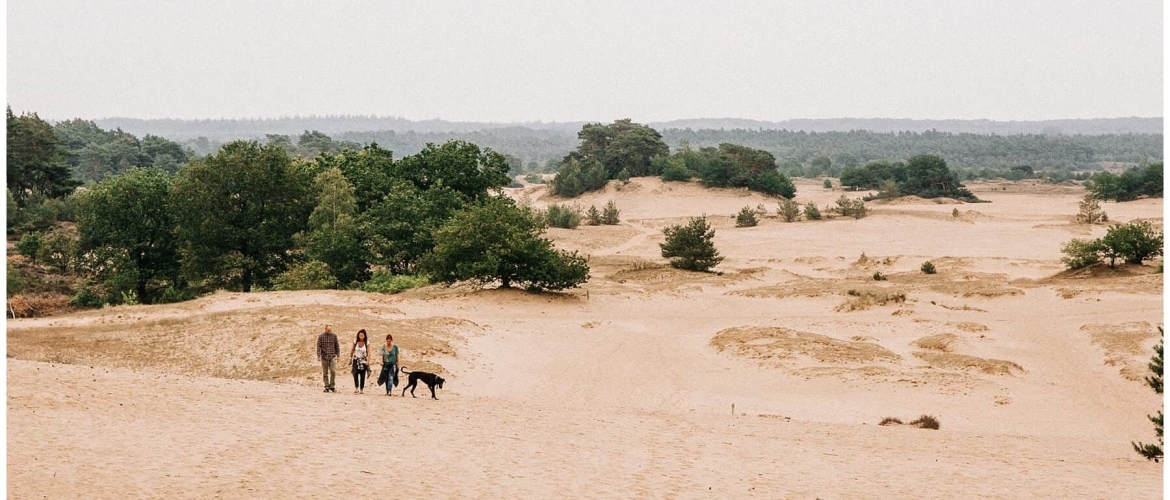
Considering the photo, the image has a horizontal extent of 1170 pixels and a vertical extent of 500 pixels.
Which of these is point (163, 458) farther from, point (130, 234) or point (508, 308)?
point (130, 234)

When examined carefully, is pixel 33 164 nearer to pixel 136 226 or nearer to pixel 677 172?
pixel 136 226

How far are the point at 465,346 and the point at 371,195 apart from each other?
2218 centimetres

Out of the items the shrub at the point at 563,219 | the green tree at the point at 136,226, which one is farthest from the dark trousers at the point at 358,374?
the shrub at the point at 563,219

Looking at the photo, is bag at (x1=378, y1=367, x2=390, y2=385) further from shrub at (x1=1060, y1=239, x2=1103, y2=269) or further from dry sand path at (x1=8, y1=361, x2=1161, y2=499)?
shrub at (x1=1060, y1=239, x2=1103, y2=269)

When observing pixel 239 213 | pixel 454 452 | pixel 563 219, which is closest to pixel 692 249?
pixel 239 213

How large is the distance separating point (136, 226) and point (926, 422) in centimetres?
3303

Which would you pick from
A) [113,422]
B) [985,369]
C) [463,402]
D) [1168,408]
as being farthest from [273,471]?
[985,369]

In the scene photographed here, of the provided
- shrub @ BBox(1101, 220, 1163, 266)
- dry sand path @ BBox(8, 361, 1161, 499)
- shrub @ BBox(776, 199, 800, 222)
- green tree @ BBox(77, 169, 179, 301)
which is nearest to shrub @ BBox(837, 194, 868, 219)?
shrub @ BBox(776, 199, 800, 222)

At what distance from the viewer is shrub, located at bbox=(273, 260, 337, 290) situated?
122ft

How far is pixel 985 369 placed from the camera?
78.0 ft

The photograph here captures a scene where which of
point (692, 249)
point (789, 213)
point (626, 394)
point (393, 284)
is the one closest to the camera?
point (626, 394)

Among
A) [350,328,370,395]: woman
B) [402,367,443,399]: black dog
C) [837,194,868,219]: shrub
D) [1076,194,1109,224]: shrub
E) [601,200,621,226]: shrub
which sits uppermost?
[350,328,370,395]: woman

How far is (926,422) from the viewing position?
61.9 ft

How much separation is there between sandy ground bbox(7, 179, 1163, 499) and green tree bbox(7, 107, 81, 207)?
3869 centimetres
